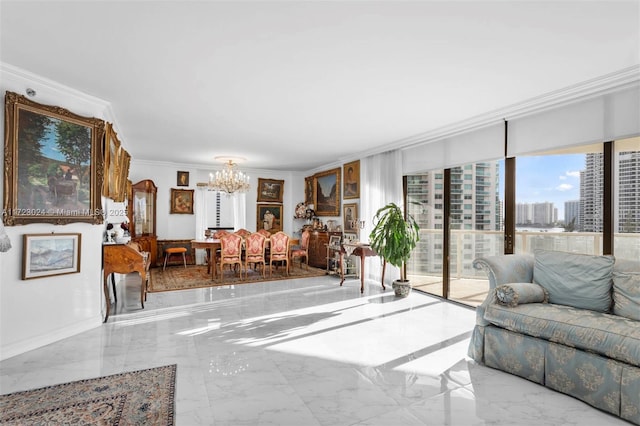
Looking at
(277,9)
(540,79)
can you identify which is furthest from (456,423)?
(540,79)

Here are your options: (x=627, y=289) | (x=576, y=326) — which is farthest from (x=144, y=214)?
(x=627, y=289)

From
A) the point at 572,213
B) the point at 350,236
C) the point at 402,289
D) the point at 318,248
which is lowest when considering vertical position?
the point at 402,289

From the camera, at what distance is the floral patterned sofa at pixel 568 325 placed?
88.7 inches

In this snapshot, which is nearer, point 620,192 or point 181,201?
point 620,192

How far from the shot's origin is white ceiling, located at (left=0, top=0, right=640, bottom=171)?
224cm

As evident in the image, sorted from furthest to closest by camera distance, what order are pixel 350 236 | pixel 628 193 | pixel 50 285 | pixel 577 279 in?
pixel 350 236, pixel 50 285, pixel 628 193, pixel 577 279

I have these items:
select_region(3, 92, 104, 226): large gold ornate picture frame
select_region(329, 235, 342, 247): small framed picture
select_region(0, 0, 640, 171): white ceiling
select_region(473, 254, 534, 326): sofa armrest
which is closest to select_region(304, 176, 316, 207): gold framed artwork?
select_region(329, 235, 342, 247): small framed picture

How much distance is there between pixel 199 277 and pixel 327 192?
383 centimetres

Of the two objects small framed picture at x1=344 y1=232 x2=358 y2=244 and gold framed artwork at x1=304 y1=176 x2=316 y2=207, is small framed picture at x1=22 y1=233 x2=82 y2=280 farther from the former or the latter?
gold framed artwork at x1=304 y1=176 x2=316 y2=207

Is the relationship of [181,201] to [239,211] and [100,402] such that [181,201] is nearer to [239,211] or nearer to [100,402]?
[239,211]

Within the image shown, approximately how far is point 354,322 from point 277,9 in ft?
11.3

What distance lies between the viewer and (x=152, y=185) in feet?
27.2

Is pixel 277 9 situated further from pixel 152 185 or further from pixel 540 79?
pixel 152 185

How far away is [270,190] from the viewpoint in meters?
9.97
